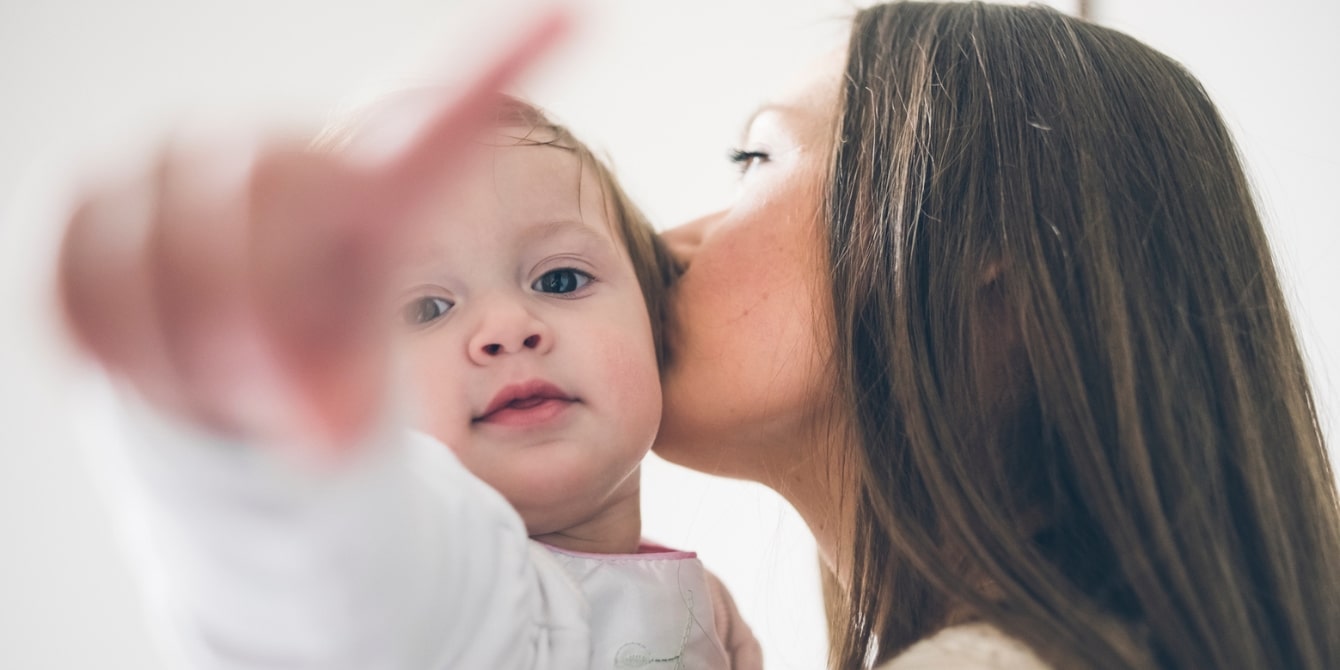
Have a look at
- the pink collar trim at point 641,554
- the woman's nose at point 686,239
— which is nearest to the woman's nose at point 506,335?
the pink collar trim at point 641,554

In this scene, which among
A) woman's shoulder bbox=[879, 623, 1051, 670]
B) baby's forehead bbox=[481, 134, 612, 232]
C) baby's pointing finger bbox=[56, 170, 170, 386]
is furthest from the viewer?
baby's forehead bbox=[481, 134, 612, 232]

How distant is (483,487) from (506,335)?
0.73 feet

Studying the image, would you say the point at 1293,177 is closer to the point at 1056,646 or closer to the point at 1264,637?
the point at 1264,637

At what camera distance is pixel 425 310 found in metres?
0.79

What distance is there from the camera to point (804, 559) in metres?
1.77

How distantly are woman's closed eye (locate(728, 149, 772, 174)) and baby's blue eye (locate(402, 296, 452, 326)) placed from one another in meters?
0.35

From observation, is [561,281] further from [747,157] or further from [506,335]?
[747,157]

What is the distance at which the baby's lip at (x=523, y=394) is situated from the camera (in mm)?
749

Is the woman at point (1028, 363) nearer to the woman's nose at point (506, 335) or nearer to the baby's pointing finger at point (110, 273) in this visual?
the woman's nose at point (506, 335)

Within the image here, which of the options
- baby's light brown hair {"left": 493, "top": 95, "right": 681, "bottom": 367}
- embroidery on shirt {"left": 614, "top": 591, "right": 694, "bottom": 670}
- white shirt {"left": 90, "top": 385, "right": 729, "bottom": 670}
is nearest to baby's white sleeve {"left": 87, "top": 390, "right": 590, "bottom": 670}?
white shirt {"left": 90, "top": 385, "right": 729, "bottom": 670}

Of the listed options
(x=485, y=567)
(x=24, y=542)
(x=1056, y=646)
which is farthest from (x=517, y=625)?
(x=24, y=542)

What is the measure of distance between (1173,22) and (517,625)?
1.35 m

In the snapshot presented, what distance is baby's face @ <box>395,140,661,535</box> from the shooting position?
2.45 feet

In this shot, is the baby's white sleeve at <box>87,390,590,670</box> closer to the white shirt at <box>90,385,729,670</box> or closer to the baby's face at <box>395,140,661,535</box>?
the white shirt at <box>90,385,729,670</box>
